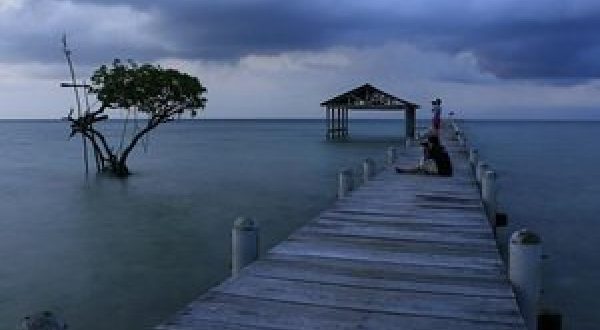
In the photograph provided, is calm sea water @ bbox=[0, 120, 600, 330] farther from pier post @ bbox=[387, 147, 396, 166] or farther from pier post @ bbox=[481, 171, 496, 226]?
pier post @ bbox=[387, 147, 396, 166]

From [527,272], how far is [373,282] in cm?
147

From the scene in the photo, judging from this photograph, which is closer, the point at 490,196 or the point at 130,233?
the point at 490,196

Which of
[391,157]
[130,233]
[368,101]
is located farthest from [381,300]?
[368,101]

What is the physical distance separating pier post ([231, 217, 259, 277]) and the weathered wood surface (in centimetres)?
13

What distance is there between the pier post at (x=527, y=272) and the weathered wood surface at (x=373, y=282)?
17 cm

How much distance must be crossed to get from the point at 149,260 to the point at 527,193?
1578cm

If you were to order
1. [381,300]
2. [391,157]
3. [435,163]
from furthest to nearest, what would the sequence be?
1. [391,157]
2. [435,163]
3. [381,300]

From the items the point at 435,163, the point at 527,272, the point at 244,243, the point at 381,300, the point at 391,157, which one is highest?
the point at 435,163

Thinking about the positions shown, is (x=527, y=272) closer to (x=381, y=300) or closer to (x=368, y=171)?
(x=381, y=300)

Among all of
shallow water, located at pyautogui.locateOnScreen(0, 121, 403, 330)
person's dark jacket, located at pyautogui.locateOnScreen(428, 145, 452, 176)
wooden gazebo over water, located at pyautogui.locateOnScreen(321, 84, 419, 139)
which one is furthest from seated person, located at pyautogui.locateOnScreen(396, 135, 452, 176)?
wooden gazebo over water, located at pyautogui.locateOnScreen(321, 84, 419, 139)

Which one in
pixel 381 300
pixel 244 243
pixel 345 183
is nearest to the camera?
pixel 381 300

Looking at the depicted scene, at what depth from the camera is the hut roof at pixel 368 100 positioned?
4872cm

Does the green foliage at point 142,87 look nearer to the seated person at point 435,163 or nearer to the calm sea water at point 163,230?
the calm sea water at point 163,230

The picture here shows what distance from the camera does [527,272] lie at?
19.6 feet
